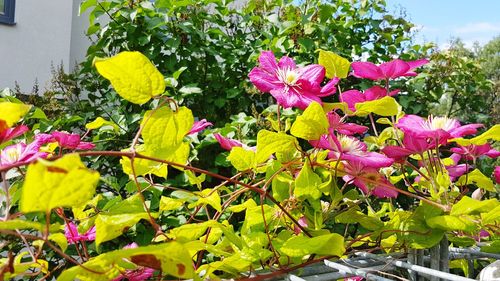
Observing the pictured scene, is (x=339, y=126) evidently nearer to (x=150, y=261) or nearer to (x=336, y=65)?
(x=336, y=65)

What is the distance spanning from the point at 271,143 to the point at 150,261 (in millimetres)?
255

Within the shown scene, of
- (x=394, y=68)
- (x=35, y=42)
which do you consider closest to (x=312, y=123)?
(x=394, y=68)

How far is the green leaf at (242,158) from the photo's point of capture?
730 millimetres

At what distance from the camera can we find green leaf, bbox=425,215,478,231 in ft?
2.19

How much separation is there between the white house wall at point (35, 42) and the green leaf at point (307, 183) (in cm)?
431

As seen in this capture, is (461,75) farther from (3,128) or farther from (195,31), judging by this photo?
(3,128)

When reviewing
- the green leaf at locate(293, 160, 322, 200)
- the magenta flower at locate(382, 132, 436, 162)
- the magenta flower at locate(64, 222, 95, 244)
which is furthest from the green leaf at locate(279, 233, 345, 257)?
the magenta flower at locate(64, 222, 95, 244)

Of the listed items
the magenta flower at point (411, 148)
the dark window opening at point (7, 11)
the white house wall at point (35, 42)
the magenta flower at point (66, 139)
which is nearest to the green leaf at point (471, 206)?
the magenta flower at point (411, 148)

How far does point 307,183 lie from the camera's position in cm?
71

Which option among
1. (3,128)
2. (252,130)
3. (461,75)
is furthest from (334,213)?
(461,75)

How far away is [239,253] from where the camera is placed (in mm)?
640

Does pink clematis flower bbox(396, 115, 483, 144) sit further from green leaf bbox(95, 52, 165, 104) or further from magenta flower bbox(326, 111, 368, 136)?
green leaf bbox(95, 52, 165, 104)

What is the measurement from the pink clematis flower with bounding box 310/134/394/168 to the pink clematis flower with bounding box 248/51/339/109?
0.05 metres

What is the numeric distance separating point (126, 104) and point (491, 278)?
62.8 inches
